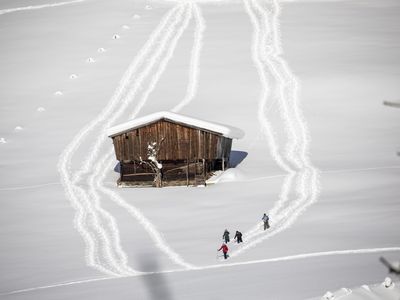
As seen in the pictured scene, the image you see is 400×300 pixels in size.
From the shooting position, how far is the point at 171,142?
44.2m

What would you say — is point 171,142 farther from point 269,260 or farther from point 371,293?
point 371,293

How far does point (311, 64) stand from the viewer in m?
67.8

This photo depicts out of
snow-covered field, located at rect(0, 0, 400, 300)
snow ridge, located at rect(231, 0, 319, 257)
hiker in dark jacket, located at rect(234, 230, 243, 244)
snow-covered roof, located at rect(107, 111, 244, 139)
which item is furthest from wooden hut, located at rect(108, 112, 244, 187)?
hiker in dark jacket, located at rect(234, 230, 243, 244)

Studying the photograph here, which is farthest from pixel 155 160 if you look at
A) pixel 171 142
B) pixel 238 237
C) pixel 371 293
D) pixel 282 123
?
pixel 371 293

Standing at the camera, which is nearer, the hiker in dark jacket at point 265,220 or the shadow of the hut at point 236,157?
the hiker in dark jacket at point 265,220

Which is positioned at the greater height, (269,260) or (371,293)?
(371,293)

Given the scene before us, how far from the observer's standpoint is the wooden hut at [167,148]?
43.9 metres

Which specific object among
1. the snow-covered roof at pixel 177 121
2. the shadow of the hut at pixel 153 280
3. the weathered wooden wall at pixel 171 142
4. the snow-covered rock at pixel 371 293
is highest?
the snow-covered roof at pixel 177 121

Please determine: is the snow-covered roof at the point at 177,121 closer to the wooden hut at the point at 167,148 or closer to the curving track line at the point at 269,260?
the wooden hut at the point at 167,148

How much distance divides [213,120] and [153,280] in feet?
95.9

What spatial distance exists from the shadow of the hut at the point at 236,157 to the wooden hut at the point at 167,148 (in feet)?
8.87

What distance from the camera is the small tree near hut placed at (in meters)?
43.9

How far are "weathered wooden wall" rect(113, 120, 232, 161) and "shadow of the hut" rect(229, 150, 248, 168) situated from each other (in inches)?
114

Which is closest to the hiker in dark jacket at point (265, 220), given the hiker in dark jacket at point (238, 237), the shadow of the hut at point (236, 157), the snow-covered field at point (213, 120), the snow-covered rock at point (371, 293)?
the snow-covered field at point (213, 120)
